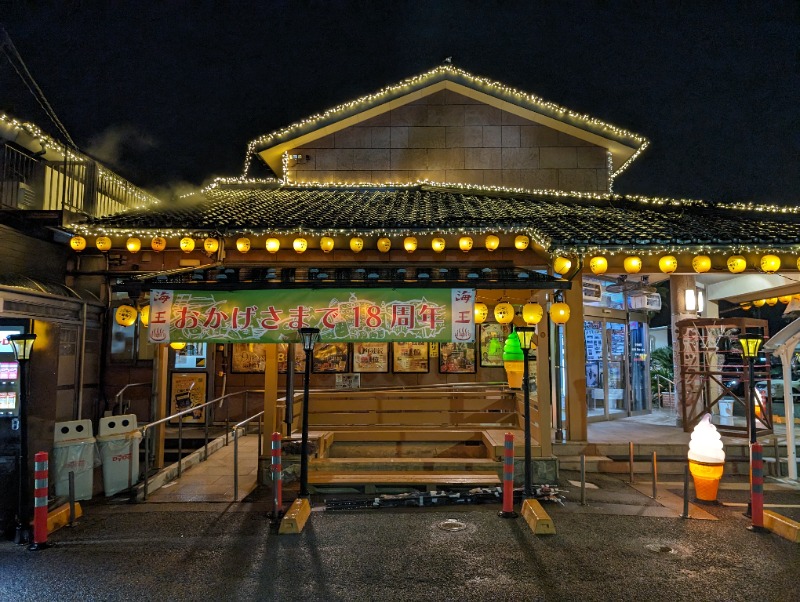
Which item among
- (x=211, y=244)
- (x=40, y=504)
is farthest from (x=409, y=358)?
(x=40, y=504)

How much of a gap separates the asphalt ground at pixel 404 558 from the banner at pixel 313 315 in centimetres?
294

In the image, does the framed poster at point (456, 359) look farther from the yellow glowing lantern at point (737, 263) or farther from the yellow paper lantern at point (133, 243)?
the yellow paper lantern at point (133, 243)

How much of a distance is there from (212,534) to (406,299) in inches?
191

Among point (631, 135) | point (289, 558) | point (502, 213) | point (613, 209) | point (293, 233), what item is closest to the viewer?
point (289, 558)

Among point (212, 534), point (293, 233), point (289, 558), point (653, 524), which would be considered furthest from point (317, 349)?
point (653, 524)

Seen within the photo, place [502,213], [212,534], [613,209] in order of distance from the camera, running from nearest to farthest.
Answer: [212,534] → [502,213] → [613,209]

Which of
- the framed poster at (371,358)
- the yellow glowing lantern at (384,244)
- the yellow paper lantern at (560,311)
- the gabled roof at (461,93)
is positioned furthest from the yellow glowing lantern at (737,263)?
the framed poster at (371,358)

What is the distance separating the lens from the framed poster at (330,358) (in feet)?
48.5

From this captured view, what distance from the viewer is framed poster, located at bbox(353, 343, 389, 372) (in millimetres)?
14797

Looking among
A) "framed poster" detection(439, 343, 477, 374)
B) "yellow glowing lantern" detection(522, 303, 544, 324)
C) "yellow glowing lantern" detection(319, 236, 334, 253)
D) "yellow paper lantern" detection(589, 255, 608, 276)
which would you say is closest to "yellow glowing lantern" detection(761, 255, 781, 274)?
"yellow paper lantern" detection(589, 255, 608, 276)

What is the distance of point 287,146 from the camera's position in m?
15.4

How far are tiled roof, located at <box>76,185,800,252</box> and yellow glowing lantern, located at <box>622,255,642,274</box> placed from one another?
2.22ft

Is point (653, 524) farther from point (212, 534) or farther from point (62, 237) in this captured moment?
point (62, 237)

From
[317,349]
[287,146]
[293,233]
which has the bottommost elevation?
[317,349]
